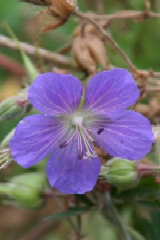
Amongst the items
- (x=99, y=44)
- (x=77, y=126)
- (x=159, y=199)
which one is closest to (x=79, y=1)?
(x=99, y=44)

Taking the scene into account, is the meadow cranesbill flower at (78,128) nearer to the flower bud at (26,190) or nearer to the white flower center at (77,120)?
the white flower center at (77,120)

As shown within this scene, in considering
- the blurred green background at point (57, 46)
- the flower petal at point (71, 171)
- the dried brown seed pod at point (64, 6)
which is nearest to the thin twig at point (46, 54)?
the blurred green background at point (57, 46)

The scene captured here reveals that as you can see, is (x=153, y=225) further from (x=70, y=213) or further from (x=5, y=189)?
(x=5, y=189)

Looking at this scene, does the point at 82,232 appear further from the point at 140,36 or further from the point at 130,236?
the point at 140,36

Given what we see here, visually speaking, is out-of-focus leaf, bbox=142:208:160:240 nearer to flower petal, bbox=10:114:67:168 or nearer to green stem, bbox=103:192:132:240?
green stem, bbox=103:192:132:240

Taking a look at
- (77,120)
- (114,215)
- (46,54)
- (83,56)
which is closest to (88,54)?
(83,56)

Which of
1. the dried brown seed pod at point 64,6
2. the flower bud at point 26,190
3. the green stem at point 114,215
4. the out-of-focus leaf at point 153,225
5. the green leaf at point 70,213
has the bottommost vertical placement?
the out-of-focus leaf at point 153,225
